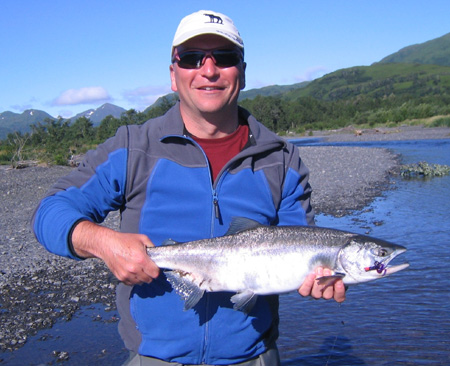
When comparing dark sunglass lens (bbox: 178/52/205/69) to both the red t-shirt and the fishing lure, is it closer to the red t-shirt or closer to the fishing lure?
the red t-shirt

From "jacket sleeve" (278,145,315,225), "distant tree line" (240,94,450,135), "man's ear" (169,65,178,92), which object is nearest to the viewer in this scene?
"jacket sleeve" (278,145,315,225)

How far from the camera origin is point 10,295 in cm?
870

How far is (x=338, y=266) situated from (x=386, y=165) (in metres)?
→ 29.6

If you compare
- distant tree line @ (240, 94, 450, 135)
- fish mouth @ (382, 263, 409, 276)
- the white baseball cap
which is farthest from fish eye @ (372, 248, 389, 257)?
distant tree line @ (240, 94, 450, 135)

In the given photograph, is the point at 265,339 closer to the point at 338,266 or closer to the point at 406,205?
the point at 338,266

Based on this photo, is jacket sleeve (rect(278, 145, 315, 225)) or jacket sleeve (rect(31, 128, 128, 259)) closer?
jacket sleeve (rect(31, 128, 128, 259))

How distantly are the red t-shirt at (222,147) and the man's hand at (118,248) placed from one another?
77 centimetres

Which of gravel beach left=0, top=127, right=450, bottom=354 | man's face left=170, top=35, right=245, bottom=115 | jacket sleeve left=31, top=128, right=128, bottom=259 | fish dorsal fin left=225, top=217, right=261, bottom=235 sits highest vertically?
man's face left=170, top=35, right=245, bottom=115

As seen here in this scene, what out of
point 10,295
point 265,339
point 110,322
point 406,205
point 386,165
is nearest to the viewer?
point 265,339

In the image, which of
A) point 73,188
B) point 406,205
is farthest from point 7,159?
point 73,188

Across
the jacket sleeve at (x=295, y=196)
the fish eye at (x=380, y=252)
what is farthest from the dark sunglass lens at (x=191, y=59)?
the fish eye at (x=380, y=252)

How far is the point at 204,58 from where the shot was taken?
3.48 m

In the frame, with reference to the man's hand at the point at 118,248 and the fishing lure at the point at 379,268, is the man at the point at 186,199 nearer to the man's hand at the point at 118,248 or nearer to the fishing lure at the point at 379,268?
the man's hand at the point at 118,248

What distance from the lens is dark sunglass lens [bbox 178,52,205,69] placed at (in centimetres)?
349
